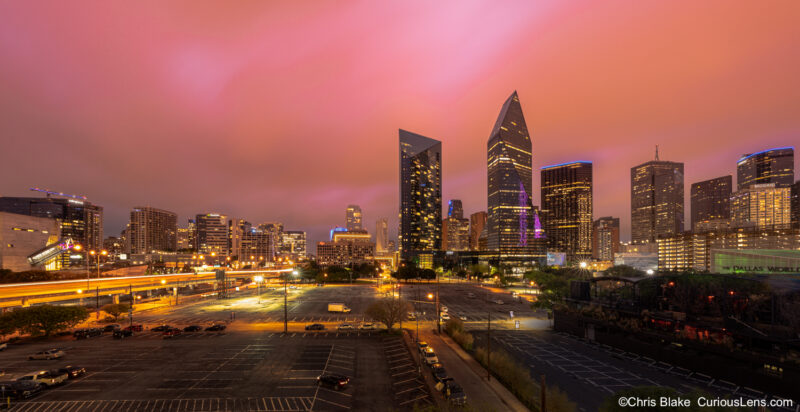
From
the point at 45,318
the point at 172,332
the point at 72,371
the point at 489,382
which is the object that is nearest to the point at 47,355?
the point at 72,371

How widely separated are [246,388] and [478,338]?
1281 inches

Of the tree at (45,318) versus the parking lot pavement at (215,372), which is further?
the tree at (45,318)

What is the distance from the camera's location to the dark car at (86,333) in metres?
48.0

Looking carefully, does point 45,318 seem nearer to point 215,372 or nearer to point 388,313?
point 215,372

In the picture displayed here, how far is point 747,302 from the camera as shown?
43.0m

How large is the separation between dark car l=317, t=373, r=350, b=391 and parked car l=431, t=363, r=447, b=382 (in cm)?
845

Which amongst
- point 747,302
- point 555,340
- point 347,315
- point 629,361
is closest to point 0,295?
point 347,315

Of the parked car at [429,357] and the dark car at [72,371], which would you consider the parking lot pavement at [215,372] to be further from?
the parked car at [429,357]

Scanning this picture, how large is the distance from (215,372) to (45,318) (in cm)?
3593

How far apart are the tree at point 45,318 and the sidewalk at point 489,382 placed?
57.1 m

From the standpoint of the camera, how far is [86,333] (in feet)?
160

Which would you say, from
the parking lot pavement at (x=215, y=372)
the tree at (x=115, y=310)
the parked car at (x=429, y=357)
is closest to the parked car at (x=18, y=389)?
the parking lot pavement at (x=215, y=372)

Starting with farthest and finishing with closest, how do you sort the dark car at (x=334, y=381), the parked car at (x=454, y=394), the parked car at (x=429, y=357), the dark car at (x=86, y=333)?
1. the dark car at (x=86, y=333)
2. the parked car at (x=429, y=357)
3. the dark car at (x=334, y=381)
4. the parked car at (x=454, y=394)

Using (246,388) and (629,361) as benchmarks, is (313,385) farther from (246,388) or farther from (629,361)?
(629,361)
